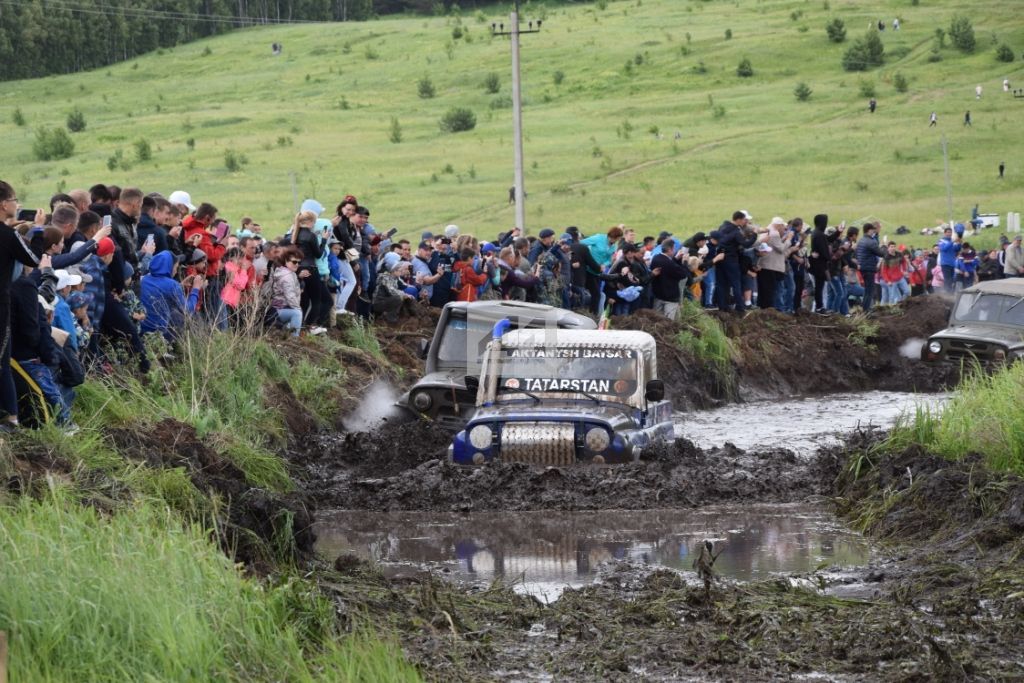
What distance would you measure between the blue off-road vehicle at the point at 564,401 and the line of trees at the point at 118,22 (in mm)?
94503

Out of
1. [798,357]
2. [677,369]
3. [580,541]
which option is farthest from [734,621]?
[798,357]

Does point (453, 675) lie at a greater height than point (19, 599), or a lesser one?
lesser

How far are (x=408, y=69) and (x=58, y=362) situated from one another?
91.6m

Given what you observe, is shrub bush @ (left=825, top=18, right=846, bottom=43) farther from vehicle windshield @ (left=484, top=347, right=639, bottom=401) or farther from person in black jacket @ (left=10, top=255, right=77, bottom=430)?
person in black jacket @ (left=10, top=255, right=77, bottom=430)

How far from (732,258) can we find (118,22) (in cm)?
9574

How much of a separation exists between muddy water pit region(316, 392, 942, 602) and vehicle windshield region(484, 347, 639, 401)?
1.65 meters

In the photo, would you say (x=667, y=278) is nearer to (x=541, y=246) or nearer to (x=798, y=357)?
(x=541, y=246)

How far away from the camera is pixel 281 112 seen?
87000 mm

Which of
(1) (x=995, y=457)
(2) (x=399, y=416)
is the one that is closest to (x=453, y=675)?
(1) (x=995, y=457)

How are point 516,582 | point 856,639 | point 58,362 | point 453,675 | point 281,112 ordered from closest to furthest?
point 453,675 < point 856,639 < point 516,582 < point 58,362 < point 281,112

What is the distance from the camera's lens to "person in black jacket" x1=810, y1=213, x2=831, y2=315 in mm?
32469

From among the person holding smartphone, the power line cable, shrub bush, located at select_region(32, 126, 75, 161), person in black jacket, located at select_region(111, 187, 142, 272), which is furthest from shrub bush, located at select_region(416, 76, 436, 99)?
person in black jacket, located at select_region(111, 187, 142, 272)

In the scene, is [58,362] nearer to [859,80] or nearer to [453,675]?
[453,675]

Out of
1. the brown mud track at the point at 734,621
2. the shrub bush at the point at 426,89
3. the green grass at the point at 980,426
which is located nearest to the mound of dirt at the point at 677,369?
the green grass at the point at 980,426
